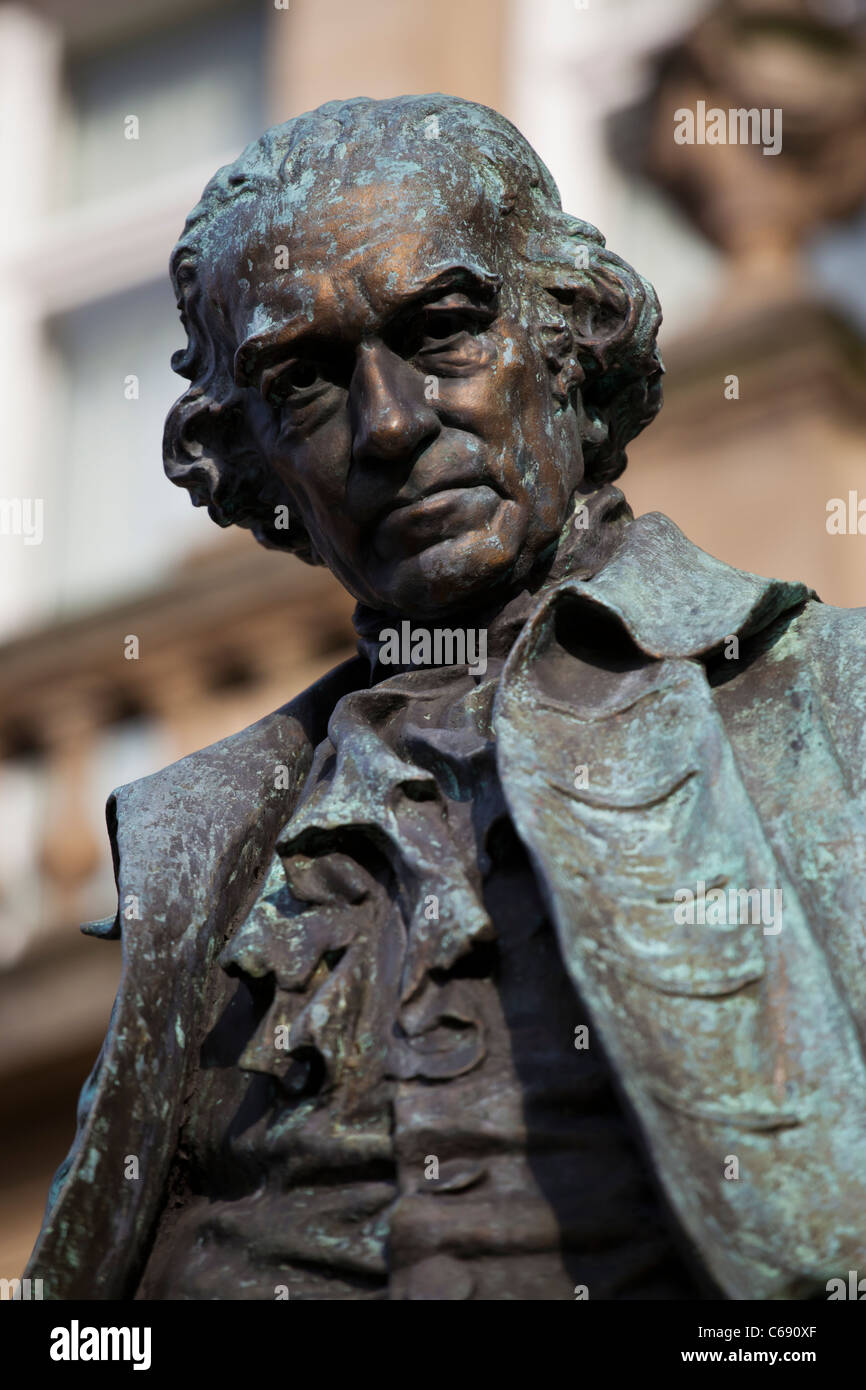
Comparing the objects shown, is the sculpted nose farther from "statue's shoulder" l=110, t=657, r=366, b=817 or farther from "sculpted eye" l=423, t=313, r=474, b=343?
"statue's shoulder" l=110, t=657, r=366, b=817

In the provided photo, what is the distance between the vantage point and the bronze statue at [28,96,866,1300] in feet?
11.0

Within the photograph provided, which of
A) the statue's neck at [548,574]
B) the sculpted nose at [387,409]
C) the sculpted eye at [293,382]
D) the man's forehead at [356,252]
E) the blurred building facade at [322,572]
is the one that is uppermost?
the blurred building facade at [322,572]

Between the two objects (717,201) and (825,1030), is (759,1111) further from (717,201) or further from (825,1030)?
(717,201)

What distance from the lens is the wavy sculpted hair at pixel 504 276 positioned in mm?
3975

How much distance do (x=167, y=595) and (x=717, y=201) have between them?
1.95 m

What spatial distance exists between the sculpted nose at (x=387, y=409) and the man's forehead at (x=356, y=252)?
5cm

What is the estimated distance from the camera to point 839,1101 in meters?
3.27

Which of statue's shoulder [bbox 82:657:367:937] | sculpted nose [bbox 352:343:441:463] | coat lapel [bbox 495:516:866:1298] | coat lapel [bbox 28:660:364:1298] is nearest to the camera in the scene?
coat lapel [bbox 495:516:866:1298]

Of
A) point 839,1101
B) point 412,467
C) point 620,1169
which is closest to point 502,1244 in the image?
point 620,1169

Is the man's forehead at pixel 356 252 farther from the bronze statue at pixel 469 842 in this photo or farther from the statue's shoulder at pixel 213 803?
the statue's shoulder at pixel 213 803

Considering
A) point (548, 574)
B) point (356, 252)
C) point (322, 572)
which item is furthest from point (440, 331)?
point (322, 572)

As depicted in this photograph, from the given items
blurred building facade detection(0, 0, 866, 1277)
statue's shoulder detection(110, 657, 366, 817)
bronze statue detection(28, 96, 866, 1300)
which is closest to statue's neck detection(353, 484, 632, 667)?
bronze statue detection(28, 96, 866, 1300)

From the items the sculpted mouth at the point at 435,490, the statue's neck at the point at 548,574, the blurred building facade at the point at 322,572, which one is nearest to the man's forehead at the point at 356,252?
the sculpted mouth at the point at 435,490

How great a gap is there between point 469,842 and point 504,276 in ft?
2.32
